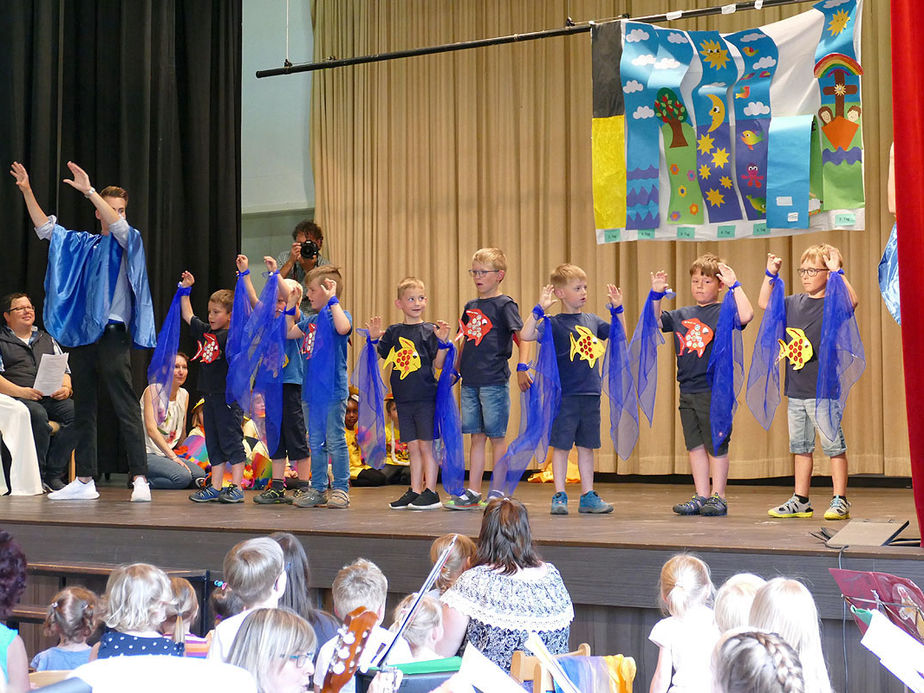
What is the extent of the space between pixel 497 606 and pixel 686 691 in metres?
0.57

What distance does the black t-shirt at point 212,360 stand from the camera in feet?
17.8

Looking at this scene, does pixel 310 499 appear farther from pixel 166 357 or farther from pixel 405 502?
pixel 166 357

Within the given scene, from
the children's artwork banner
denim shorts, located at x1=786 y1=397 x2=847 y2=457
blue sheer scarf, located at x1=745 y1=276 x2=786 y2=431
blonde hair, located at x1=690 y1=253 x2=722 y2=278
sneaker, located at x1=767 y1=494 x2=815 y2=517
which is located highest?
the children's artwork banner

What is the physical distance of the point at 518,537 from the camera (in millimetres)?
2871

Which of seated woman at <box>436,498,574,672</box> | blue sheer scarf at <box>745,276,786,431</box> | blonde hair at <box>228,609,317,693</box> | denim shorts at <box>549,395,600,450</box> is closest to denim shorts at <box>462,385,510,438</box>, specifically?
denim shorts at <box>549,395,600,450</box>

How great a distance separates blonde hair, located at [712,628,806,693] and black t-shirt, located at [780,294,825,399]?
3.25 meters

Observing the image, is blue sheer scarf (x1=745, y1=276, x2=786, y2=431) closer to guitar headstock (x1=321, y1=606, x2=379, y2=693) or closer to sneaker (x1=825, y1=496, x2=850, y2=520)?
sneaker (x1=825, y1=496, x2=850, y2=520)

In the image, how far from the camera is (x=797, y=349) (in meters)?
4.55

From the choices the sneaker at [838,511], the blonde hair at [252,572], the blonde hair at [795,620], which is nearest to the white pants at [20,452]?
the blonde hair at [252,572]

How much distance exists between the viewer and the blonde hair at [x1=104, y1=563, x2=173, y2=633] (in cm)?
240

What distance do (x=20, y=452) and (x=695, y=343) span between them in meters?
3.80

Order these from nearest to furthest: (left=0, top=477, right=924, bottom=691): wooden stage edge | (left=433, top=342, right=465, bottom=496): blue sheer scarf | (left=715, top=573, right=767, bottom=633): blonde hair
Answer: (left=715, top=573, right=767, bottom=633): blonde hair
(left=0, top=477, right=924, bottom=691): wooden stage edge
(left=433, top=342, right=465, bottom=496): blue sheer scarf

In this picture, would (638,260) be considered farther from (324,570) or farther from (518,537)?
(518,537)

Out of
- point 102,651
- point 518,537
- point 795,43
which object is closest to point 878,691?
point 518,537
